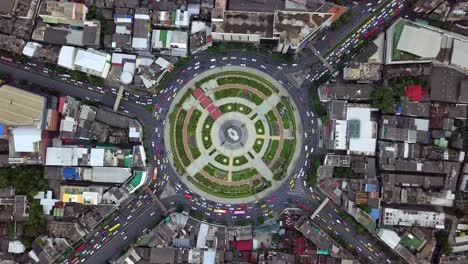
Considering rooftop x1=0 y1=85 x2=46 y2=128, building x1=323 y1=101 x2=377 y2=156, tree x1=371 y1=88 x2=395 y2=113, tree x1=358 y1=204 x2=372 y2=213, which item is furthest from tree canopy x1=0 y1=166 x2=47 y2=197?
tree x1=371 y1=88 x2=395 y2=113

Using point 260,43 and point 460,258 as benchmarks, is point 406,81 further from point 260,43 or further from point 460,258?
point 460,258

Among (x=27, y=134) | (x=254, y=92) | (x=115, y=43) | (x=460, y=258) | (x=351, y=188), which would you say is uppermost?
(x=115, y=43)

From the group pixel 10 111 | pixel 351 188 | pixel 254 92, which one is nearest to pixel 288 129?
pixel 254 92

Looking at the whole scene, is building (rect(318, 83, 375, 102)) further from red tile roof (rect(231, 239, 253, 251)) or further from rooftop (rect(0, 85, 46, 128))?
rooftop (rect(0, 85, 46, 128))

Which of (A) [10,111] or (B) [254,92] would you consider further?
(B) [254,92]

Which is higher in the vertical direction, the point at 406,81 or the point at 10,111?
the point at 406,81

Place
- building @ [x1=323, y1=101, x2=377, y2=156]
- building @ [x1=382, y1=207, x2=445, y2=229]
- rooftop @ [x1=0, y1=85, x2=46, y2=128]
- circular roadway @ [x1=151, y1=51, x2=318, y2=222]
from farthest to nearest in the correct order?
circular roadway @ [x1=151, y1=51, x2=318, y2=222], building @ [x1=323, y1=101, x2=377, y2=156], building @ [x1=382, y1=207, x2=445, y2=229], rooftop @ [x1=0, y1=85, x2=46, y2=128]

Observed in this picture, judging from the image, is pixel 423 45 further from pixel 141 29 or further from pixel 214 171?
pixel 141 29
